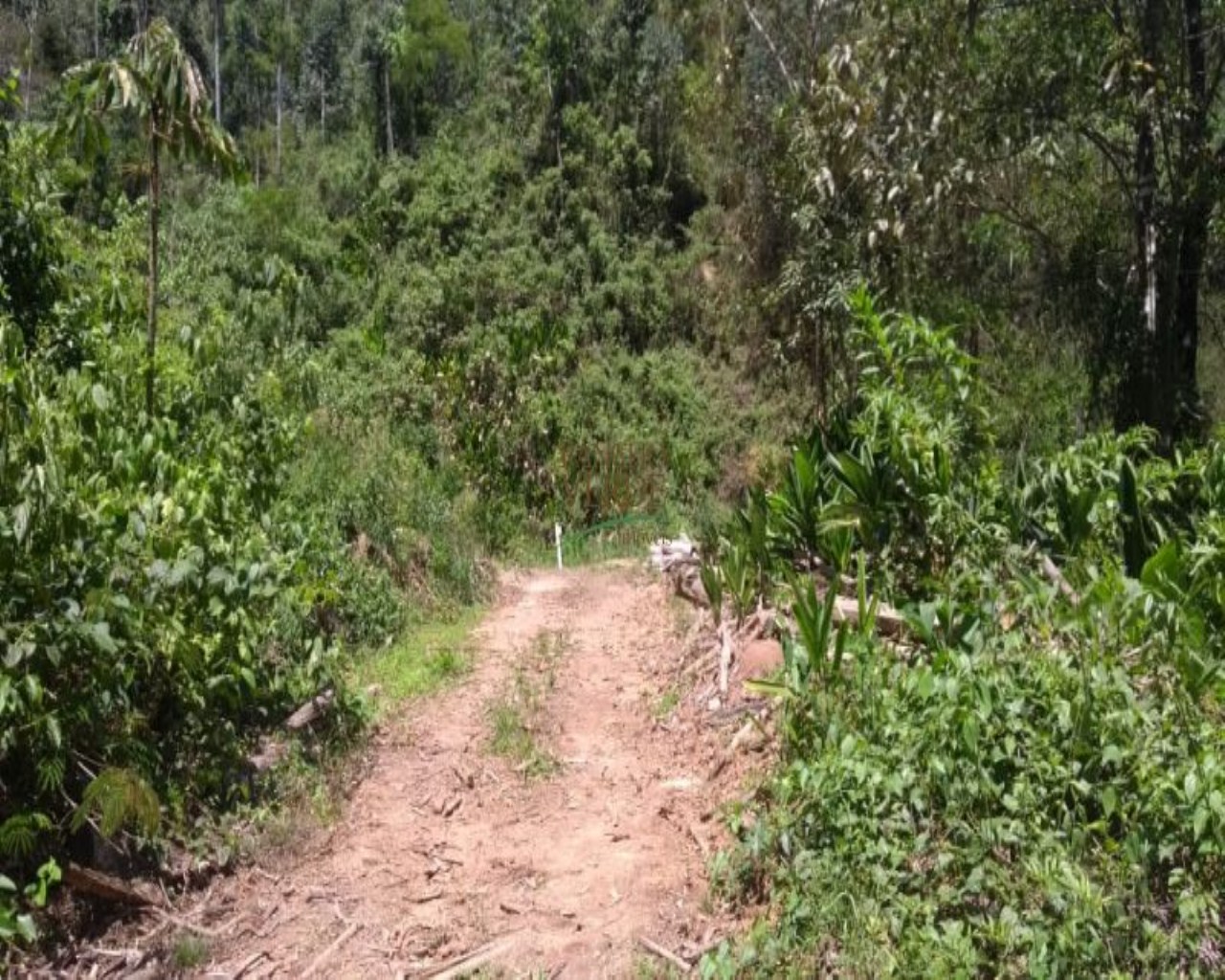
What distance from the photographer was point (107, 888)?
443 cm

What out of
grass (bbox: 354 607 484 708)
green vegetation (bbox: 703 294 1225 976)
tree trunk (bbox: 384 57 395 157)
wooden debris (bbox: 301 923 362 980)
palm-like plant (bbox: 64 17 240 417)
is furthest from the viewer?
tree trunk (bbox: 384 57 395 157)

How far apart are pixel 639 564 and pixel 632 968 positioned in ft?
22.3

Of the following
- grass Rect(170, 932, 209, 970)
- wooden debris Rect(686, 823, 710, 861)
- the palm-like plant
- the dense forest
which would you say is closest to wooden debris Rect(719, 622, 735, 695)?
the dense forest

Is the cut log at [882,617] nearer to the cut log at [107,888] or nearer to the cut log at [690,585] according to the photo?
the cut log at [690,585]

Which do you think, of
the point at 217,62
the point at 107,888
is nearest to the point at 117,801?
the point at 107,888

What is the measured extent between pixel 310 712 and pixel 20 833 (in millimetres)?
1839

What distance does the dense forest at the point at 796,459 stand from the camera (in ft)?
13.0

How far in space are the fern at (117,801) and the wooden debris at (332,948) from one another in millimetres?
766

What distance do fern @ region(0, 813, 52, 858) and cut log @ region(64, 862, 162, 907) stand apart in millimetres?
179

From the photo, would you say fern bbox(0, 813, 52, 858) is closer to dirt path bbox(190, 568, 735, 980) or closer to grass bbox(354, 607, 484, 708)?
dirt path bbox(190, 568, 735, 980)

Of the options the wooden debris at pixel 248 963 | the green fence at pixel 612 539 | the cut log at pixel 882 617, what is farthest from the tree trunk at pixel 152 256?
the green fence at pixel 612 539

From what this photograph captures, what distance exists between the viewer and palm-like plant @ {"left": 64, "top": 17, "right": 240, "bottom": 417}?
5.13 metres

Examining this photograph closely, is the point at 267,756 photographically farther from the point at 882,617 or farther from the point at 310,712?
the point at 882,617

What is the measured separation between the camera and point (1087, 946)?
3.39 m
